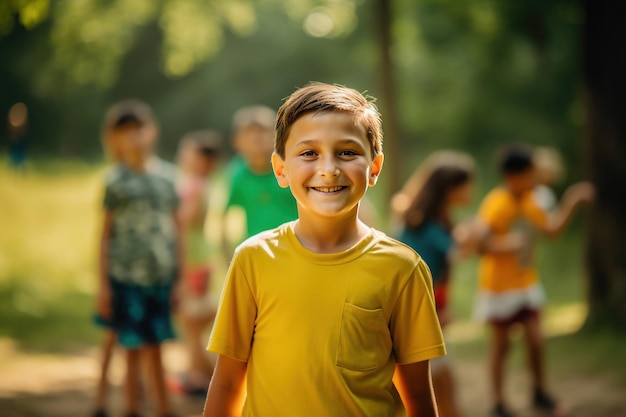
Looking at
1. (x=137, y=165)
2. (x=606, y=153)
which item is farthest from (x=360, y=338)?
(x=606, y=153)

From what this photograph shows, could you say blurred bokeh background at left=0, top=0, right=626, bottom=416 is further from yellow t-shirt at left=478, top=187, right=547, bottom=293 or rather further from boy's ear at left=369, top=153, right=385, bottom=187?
boy's ear at left=369, top=153, right=385, bottom=187

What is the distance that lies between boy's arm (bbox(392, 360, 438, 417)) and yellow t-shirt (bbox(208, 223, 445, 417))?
0.06 m

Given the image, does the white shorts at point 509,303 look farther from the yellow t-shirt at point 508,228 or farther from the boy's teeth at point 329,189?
the boy's teeth at point 329,189

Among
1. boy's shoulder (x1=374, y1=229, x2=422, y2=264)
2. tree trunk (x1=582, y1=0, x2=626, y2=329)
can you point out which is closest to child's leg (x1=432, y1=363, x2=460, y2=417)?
boy's shoulder (x1=374, y1=229, x2=422, y2=264)

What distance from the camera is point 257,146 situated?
591 cm

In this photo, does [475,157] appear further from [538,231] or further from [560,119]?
[538,231]

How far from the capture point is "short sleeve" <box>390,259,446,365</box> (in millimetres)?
2287

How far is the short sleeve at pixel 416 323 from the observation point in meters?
2.29

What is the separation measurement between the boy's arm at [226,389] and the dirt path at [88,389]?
12.3 ft

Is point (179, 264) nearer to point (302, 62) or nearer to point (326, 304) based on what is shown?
point (326, 304)

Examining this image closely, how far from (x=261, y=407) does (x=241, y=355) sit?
0.16 metres

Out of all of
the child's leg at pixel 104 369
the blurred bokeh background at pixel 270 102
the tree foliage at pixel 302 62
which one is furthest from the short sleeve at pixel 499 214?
the tree foliage at pixel 302 62

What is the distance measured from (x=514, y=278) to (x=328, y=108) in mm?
4305

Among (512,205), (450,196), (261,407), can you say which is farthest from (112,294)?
(261,407)
